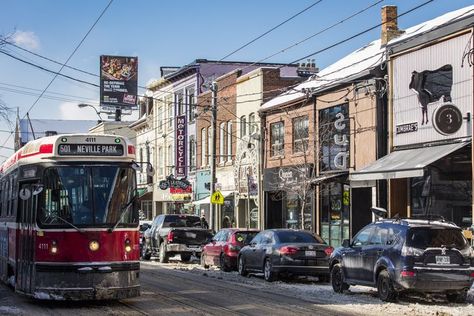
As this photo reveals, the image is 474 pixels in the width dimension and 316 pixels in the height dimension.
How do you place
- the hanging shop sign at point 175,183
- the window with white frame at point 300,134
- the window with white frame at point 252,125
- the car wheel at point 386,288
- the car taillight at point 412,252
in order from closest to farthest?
the car taillight at point 412,252
the car wheel at point 386,288
the window with white frame at point 300,134
the window with white frame at point 252,125
the hanging shop sign at point 175,183

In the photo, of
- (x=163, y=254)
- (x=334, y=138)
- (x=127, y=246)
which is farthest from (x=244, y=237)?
(x=127, y=246)

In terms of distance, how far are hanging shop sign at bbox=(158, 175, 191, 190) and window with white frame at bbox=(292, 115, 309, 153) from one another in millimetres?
12902

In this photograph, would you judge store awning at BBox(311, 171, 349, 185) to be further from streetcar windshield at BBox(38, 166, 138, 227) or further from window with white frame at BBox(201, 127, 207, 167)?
window with white frame at BBox(201, 127, 207, 167)

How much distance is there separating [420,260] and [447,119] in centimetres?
815

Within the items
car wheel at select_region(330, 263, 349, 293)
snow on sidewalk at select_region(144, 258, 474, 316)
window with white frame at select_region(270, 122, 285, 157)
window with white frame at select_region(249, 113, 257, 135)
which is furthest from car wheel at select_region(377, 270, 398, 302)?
window with white frame at select_region(249, 113, 257, 135)

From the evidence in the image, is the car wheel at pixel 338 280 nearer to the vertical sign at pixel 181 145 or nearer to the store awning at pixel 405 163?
the store awning at pixel 405 163

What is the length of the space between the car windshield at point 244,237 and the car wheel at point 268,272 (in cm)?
334

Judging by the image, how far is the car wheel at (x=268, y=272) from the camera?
63.1ft

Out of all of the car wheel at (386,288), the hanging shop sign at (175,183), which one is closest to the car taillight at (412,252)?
the car wheel at (386,288)

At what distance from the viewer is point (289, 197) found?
32875 millimetres

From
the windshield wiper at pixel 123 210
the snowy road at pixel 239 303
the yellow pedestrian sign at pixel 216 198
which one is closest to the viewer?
the snowy road at pixel 239 303

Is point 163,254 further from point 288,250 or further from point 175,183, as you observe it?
point 175,183

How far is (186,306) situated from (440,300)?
18.4 ft

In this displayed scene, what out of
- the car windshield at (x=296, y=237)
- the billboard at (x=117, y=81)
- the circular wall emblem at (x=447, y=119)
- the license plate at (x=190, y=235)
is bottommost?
the license plate at (x=190, y=235)
